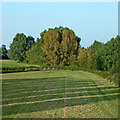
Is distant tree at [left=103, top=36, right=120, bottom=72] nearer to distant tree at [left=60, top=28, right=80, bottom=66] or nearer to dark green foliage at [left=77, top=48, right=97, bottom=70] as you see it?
dark green foliage at [left=77, top=48, right=97, bottom=70]

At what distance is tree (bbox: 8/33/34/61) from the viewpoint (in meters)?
65.7

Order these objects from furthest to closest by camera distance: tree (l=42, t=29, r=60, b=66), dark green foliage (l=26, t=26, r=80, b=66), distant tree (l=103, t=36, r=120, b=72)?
tree (l=42, t=29, r=60, b=66) → dark green foliage (l=26, t=26, r=80, b=66) → distant tree (l=103, t=36, r=120, b=72)

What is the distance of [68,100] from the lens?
11258 mm

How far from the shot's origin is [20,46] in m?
66.2

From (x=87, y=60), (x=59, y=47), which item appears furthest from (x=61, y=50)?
(x=87, y=60)

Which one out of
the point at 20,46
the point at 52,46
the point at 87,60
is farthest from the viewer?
Result: the point at 20,46

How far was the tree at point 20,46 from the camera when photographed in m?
65.7

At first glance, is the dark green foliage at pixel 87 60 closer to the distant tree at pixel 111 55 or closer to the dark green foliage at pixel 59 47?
the distant tree at pixel 111 55

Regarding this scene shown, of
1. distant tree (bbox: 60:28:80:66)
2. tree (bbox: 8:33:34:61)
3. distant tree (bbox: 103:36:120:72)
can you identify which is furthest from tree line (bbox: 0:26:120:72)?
tree (bbox: 8:33:34:61)

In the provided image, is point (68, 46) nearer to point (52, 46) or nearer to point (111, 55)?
point (52, 46)

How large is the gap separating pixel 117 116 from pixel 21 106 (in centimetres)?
414

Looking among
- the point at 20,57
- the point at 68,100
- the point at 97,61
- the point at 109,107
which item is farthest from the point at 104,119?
the point at 20,57

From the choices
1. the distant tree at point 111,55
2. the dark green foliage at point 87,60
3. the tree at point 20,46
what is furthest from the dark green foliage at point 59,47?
the distant tree at point 111,55

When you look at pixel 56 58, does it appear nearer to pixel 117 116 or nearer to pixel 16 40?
pixel 16 40
